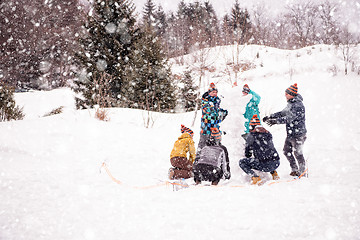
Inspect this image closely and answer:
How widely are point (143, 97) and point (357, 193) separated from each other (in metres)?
8.57

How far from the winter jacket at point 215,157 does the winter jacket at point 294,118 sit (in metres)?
1.28

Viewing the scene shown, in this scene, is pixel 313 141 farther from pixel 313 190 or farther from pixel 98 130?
Answer: pixel 98 130

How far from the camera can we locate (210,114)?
16.3 feet

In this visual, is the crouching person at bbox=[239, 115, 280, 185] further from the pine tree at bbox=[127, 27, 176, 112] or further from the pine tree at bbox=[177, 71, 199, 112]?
the pine tree at bbox=[177, 71, 199, 112]

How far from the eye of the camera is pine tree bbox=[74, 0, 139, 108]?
1197 centimetres

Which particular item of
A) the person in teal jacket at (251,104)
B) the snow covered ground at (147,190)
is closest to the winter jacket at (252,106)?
the person in teal jacket at (251,104)

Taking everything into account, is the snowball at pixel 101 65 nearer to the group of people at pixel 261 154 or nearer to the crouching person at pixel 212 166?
the group of people at pixel 261 154

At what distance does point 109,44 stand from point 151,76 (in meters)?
4.26

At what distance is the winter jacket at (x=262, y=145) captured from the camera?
395 cm

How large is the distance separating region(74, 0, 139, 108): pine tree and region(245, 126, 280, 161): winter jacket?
9.27 m

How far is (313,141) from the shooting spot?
6.64 meters

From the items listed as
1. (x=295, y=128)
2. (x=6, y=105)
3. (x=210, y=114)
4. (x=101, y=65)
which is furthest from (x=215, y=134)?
(x=101, y=65)

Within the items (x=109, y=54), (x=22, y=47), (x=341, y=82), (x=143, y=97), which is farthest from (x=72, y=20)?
(x=341, y=82)

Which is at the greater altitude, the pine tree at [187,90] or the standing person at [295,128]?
the pine tree at [187,90]
